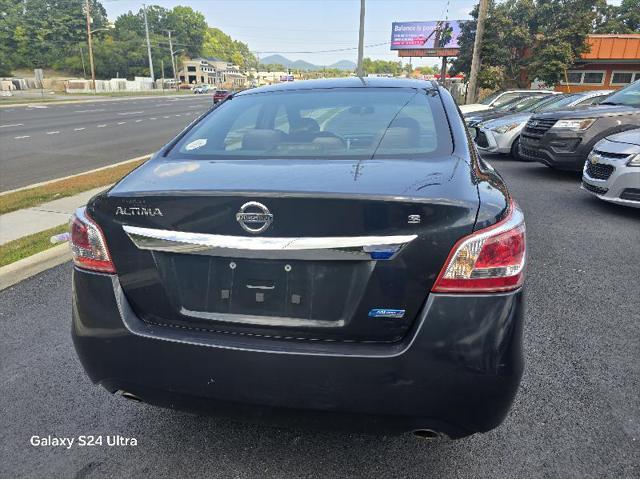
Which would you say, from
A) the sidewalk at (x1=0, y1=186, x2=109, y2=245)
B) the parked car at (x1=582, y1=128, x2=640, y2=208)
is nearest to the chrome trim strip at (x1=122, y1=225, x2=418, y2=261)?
the sidewalk at (x1=0, y1=186, x2=109, y2=245)

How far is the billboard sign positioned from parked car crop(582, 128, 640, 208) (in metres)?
51.4

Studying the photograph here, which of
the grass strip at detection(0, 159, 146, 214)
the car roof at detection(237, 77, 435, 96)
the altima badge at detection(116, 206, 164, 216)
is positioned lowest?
the grass strip at detection(0, 159, 146, 214)

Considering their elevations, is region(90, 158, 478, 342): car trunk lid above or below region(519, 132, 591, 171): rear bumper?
above

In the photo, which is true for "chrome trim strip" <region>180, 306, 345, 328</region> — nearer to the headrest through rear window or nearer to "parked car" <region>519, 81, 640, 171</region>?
the headrest through rear window

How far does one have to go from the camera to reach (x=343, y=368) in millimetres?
1638

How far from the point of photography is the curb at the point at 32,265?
161 inches

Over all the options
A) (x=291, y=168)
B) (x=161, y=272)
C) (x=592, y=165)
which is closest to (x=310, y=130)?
(x=291, y=168)

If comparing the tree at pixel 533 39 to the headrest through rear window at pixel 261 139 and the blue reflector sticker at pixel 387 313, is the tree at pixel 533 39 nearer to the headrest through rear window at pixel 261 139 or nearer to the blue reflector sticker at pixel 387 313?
the headrest through rear window at pixel 261 139

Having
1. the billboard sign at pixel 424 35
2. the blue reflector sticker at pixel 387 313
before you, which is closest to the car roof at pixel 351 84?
the blue reflector sticker at pixel 387 313

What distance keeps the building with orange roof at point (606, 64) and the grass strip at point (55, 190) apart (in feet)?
104

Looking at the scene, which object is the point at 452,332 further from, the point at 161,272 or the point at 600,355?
the point at 600,355

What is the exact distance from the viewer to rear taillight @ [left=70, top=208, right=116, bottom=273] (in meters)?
1.84

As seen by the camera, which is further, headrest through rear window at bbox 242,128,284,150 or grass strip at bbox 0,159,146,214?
grass strip at bbox 0,159,146,214

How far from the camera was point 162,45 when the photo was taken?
119 metres
